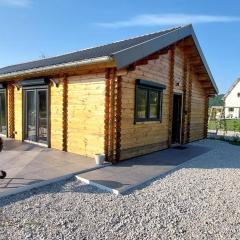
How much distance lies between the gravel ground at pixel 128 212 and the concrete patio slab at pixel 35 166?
1.13 feet

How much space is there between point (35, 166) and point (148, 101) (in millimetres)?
4094

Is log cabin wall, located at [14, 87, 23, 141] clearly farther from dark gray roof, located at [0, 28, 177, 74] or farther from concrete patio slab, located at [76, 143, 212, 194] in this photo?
concrete patio slab, located at [76, 143, 212, 194]

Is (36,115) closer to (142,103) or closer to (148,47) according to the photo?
(142,103)

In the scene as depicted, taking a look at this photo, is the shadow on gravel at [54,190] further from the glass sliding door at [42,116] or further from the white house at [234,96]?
the white house at [234,96]

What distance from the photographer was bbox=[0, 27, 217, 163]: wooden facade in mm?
7262

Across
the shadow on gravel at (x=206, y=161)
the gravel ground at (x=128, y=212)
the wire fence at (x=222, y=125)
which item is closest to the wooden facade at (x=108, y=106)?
the shadow on gravel at (x=206, y=161)

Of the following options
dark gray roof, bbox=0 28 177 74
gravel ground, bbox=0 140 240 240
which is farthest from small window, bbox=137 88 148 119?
gravel ground, bbox=0 140 240 240

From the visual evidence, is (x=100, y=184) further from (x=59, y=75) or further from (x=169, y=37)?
(x=169, y=37)

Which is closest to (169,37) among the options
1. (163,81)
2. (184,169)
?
(163,81)

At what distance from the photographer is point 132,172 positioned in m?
6.44

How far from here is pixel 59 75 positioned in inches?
345

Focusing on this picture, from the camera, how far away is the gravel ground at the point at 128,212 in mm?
3549

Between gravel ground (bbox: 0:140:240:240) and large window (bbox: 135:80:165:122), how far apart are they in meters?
2.97

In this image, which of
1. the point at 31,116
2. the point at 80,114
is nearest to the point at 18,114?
the point at 31,116
